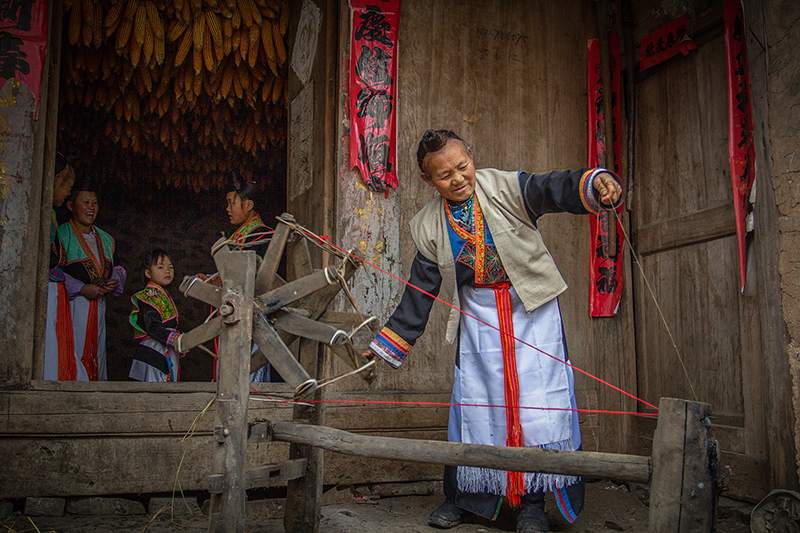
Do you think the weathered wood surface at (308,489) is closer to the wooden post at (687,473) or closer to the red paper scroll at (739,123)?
the wooden post at (687,473)

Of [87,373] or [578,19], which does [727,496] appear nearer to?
[578,19]

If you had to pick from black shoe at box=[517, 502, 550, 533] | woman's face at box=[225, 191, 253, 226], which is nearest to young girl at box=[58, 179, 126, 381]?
woman's face at box=[225, 191, 253, 226]

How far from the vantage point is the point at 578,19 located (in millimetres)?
4207

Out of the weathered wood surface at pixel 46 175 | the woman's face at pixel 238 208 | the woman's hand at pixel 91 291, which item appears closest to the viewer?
the weathered wood surface at pixel 46 175

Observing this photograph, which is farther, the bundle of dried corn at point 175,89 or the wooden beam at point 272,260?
the bundle of dried corn at point 175,89

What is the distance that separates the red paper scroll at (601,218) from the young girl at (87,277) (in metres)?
4.07

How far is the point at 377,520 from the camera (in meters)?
2.91

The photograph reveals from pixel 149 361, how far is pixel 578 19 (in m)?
4.53

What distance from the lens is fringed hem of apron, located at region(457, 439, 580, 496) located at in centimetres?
258

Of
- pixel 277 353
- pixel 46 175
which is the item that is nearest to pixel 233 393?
pixel 277 353

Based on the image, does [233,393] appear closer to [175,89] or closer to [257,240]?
[257,240]

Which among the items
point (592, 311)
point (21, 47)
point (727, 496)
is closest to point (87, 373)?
point (21, 47)

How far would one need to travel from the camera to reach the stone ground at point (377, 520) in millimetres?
2715

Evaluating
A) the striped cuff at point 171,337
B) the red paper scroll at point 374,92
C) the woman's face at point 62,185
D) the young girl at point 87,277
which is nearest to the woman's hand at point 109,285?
the young girl at point 87,277
